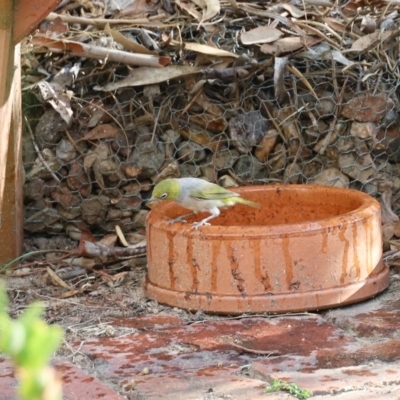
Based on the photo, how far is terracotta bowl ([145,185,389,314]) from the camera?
9.59 feet

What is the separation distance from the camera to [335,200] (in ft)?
11.4

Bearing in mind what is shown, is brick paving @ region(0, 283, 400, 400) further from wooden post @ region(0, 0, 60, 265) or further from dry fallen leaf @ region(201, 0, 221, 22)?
dry fallen leaf @ region(201, 0, 221, 22)

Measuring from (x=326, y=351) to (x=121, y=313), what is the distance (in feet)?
3.22

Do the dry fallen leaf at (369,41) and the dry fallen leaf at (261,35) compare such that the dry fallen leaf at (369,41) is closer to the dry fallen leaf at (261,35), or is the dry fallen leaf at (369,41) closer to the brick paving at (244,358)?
the dry fallen leaf at (261,35)

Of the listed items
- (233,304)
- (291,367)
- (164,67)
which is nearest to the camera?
(291,367)

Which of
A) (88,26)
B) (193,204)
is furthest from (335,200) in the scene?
(88,26)

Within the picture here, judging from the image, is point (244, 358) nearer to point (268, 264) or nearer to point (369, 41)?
point (268, 264)

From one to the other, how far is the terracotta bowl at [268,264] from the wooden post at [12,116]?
85cm

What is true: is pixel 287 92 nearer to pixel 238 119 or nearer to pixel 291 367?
pixel 238 119

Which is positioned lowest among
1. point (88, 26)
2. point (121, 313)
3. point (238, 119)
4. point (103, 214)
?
point (121, 313)

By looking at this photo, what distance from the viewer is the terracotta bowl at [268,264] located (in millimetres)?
2924

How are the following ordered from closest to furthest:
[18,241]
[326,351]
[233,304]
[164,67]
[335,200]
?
[326,351] → [233,304] → [335,200] → [18,241] → [164,67]

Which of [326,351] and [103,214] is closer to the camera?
[326,351]

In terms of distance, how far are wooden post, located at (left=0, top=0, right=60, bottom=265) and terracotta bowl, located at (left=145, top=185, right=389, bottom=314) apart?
0.85 m
